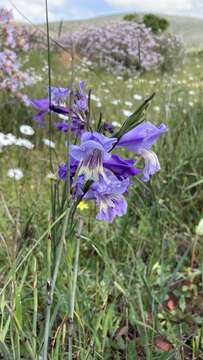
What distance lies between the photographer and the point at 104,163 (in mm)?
952

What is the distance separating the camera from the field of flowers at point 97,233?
971 millimetres

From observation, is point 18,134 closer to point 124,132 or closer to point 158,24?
point 124,132

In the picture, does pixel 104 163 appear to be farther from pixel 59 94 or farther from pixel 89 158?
pixel 59 94

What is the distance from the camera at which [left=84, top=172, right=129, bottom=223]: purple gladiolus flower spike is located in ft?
3.07

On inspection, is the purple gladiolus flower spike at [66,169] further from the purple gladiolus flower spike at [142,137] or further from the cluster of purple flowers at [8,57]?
the cluster of purple flowers at [8,57]

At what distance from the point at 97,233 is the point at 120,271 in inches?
12.2

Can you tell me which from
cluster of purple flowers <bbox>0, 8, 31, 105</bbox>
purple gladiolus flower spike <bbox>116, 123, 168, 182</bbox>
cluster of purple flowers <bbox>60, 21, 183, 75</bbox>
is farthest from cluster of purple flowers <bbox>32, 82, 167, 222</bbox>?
cluster of purple flowers <bbox>60, 21, 183, 75</bbox>

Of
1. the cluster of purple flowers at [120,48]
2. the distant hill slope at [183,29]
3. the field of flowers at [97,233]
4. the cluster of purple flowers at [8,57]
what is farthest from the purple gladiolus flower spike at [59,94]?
the cluster of purple flowers at [120,48]

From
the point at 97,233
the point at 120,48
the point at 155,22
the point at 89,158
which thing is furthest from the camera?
the point at 155,22

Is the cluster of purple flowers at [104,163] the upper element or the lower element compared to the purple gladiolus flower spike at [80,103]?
lower

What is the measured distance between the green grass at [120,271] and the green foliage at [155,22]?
9.45 meters

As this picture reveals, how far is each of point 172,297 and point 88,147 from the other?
114 centimetres

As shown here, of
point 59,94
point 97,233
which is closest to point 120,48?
point 97,233

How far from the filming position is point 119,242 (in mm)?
2053
